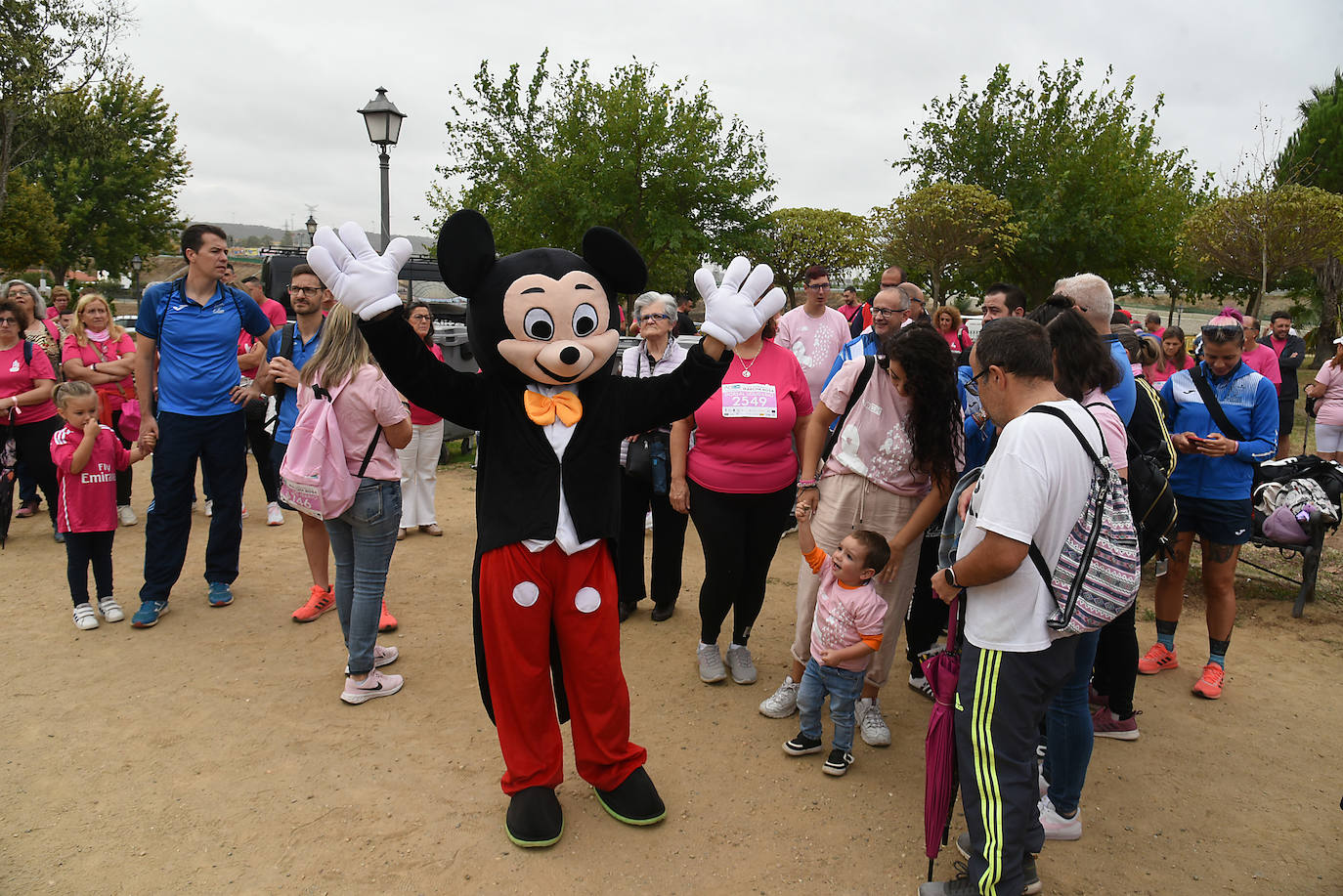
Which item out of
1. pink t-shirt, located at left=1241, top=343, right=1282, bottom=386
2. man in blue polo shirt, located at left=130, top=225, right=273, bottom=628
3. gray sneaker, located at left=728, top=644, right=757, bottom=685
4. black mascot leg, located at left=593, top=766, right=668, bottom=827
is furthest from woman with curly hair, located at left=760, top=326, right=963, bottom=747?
pink t-shirt, located at left=1241, top=343, right=1282, bottom=386

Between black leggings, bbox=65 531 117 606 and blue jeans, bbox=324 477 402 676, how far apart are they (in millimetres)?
1811

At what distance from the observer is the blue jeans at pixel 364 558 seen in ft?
12.9

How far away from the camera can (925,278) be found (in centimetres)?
2802

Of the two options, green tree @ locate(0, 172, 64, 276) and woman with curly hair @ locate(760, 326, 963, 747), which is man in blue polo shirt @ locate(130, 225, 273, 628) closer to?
woman with curly hair @ locate(760, 326, 963, 747)

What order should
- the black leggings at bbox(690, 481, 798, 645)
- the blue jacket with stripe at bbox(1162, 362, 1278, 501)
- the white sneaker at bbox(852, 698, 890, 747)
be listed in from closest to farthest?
the white sneaker at bbox(852, 698, 890, 747)
the black leggings at bbox(690, 481, 798, 645)
the blue jacket with stripe at bbox(1162, 362, 1278, 501)

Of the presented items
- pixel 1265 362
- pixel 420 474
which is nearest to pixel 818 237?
pixel 1265 362

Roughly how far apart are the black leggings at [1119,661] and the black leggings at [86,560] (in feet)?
17.5

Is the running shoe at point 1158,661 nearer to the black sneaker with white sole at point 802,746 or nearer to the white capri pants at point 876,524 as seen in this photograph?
the white capri pants at point 876,524

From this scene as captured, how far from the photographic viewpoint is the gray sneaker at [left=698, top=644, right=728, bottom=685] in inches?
168

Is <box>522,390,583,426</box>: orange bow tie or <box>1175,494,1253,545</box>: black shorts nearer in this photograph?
<box>522,390,583,426</box>: orange bow tie

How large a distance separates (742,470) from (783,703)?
3.75 ft

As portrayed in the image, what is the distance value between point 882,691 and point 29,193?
2964 cm

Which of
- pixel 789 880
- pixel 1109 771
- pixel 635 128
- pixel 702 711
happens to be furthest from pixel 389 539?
pixel 635 128

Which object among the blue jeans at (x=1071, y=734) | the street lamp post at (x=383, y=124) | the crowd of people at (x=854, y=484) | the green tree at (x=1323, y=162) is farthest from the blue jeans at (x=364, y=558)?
the green tree at (x=1323, y=162)
